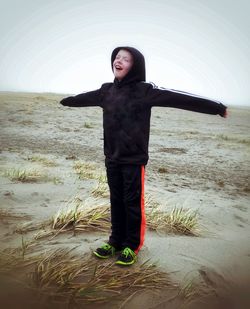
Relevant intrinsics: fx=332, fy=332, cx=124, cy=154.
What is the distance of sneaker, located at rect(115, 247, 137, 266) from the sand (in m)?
0.13

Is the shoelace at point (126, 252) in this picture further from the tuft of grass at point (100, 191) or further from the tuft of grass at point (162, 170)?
the tuft of grass at point (162, 170)

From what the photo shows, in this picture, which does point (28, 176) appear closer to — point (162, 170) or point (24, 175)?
point (24, 175)

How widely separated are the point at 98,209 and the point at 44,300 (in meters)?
1.57

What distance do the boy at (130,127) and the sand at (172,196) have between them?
0.34 m

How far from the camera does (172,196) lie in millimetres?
5113

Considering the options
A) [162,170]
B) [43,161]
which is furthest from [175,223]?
[43,161]

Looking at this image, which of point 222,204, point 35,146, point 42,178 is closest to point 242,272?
point 222,204

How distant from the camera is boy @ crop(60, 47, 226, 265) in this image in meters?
2.69

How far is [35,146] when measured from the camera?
29.2ft

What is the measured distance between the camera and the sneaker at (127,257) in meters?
2.72

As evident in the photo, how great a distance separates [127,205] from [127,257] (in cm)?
43

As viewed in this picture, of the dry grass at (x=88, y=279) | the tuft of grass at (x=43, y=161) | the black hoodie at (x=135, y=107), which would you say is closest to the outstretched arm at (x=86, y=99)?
the black hoodie at (x=135, y=107)

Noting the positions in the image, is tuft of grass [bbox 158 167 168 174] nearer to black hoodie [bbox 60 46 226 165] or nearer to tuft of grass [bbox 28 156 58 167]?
tuft of grass [bbox 28 156 58 167]

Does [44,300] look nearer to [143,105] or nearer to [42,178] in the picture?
[143,105]
